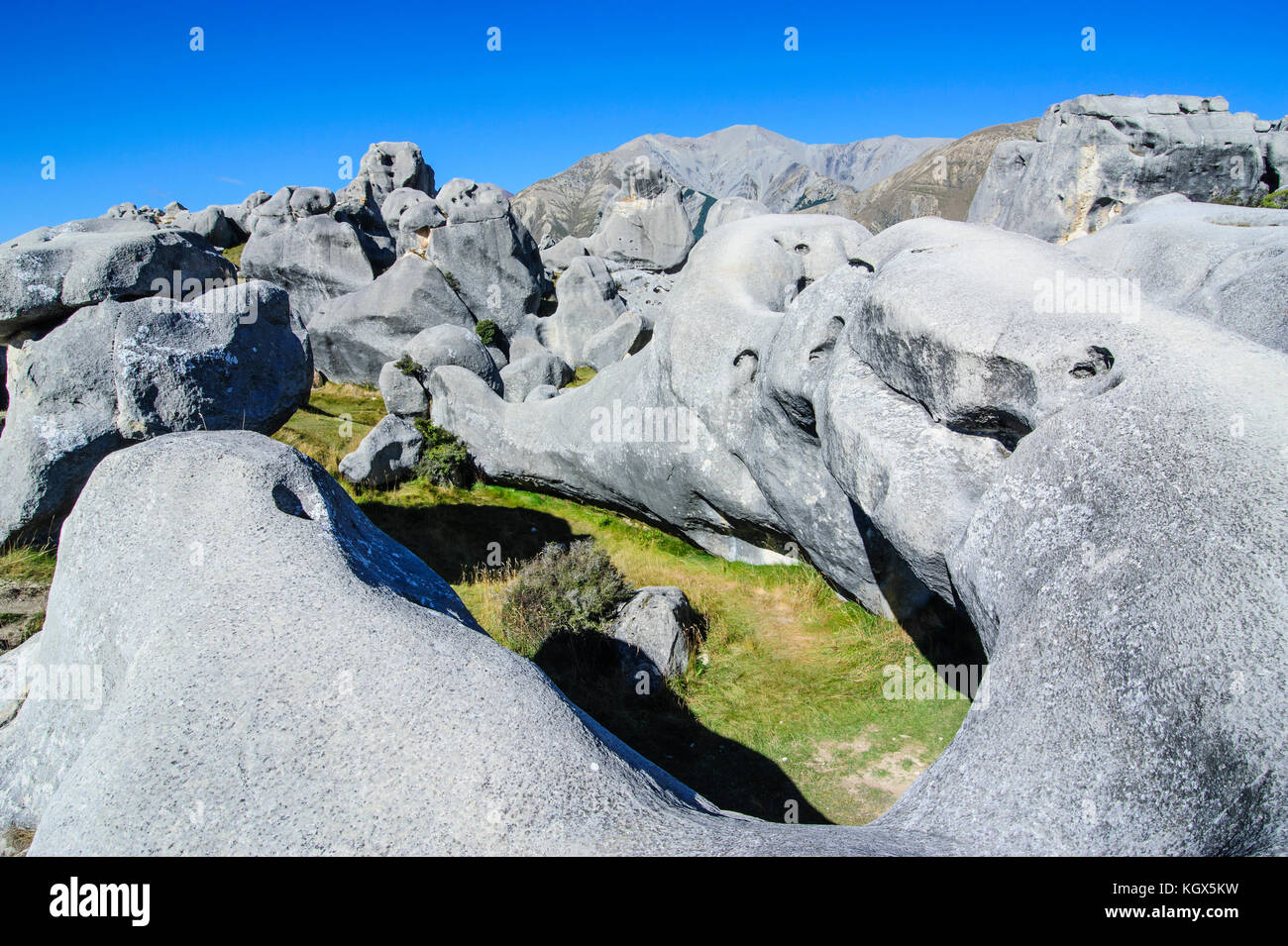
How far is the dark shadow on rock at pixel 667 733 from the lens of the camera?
5.23 meters

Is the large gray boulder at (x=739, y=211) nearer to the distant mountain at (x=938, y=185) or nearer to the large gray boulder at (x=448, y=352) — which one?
the large gray boulder at (x=448, y=352)

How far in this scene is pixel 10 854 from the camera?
376cm

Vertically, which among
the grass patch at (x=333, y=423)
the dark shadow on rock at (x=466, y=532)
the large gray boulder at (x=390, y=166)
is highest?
the large gray boulder at (x=390, y=166)

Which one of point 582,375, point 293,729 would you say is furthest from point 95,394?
point 582,375

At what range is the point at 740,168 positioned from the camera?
110938 mm

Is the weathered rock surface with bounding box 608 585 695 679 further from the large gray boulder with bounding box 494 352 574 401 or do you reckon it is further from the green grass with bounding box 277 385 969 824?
the large gray boulder with bounding box 494 352 574 401

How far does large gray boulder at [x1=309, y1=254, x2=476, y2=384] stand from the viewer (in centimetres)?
1784

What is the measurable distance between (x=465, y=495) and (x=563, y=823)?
893 centimetres

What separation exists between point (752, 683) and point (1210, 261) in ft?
17.8

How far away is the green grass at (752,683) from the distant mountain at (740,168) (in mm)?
70000

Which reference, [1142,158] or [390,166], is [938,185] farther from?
[1142,158]

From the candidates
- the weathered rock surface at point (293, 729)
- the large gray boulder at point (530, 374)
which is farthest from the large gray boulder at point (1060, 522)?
the large gray boulder at point (530, 374)
